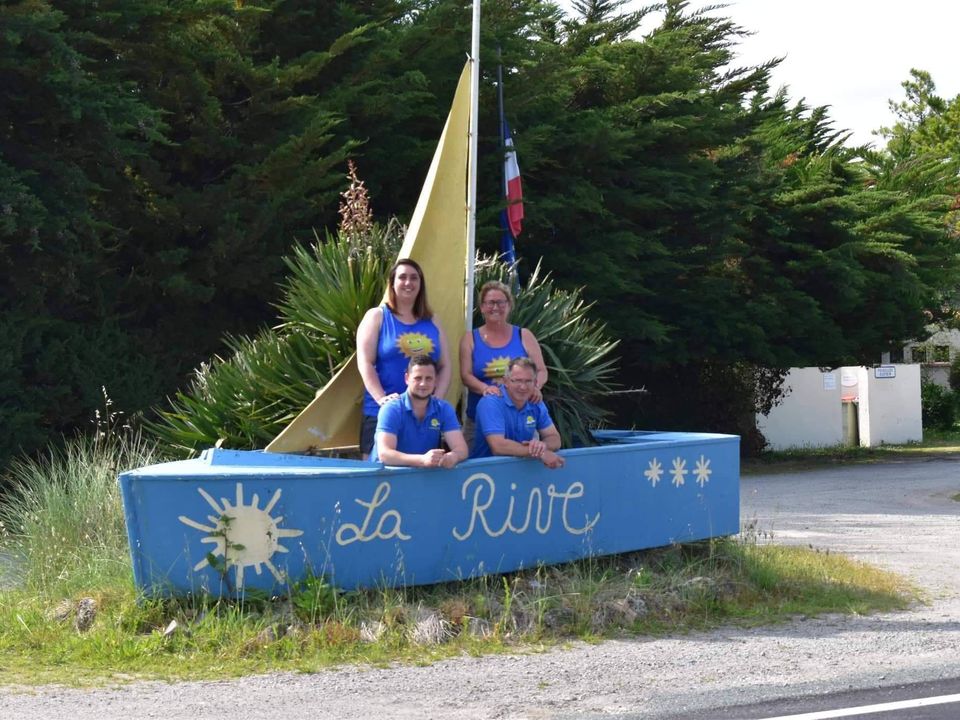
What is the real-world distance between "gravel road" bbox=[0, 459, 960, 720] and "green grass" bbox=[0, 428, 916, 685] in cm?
28

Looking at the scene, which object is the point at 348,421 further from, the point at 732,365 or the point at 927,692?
the point at 732,365

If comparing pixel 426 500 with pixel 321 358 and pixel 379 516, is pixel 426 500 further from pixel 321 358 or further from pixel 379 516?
pixel 321 358

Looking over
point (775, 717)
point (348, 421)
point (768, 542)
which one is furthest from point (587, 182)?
point (775, 717)

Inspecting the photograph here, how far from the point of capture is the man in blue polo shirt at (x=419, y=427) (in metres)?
7.69

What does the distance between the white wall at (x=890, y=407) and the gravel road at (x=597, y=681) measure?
22865 millimetres

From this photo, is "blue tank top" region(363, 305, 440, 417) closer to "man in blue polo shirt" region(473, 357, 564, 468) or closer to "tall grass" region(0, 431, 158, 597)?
"man in blue polo shirt" region(473, 357, 564, 468)

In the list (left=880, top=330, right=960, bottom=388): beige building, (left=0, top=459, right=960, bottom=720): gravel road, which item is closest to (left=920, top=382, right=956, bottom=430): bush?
(left=880, top=330, right=960, bottom=388): beige building

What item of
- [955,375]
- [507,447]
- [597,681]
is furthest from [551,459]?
[955,375]

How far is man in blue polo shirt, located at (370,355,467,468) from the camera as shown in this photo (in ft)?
25.2

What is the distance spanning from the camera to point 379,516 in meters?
7.64

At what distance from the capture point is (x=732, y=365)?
85.6ft

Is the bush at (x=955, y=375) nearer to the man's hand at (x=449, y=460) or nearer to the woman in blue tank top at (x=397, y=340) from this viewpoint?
the woman in blue tank top at (x=397, y=340)

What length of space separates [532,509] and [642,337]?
12.3 m

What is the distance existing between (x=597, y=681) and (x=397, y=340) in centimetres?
262
